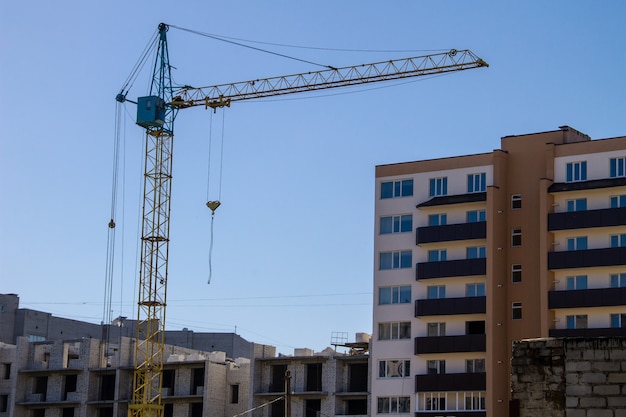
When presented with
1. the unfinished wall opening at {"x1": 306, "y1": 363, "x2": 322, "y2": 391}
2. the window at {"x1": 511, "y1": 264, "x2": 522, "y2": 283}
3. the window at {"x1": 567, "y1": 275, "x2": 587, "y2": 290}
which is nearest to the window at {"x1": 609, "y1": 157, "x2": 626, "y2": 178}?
the window at {"x1": 567, "y1": 275, "x2": 587, "y2": 290}

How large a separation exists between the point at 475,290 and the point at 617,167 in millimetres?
13464

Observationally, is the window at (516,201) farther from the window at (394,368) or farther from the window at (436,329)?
the window at (394,368)

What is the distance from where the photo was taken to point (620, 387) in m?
29.9

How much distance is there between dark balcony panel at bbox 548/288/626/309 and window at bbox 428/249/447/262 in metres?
9.33

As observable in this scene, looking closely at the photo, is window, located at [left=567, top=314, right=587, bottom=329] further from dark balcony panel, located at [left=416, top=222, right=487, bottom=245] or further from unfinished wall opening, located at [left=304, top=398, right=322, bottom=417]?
unfinished wall opening, located at [left=304, top=398, right=322, bottom=417]

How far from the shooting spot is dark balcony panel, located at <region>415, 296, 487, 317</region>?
91250mm

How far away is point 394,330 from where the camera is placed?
95.4m

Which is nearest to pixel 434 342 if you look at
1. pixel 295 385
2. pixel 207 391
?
pixel 295 385

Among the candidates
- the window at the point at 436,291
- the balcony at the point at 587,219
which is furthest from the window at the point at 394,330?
the balcony at the point at 587,219

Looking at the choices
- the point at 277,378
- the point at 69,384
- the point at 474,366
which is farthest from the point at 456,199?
the point at 69,384

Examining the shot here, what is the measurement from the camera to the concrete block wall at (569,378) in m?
30.1

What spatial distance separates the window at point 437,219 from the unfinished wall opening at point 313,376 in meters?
16.5

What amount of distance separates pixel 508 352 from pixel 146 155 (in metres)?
38.1

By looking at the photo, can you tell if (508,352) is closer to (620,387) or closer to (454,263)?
(454,263)
